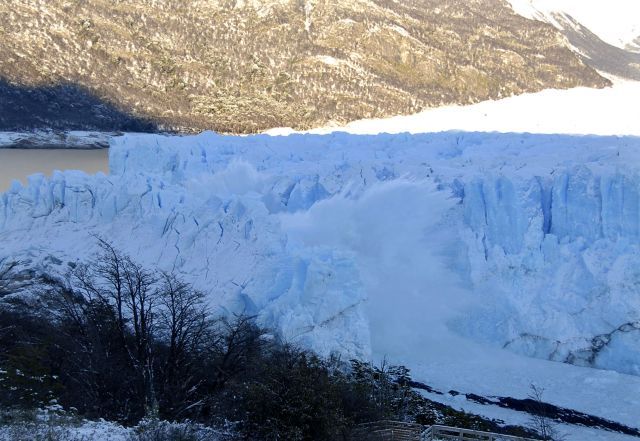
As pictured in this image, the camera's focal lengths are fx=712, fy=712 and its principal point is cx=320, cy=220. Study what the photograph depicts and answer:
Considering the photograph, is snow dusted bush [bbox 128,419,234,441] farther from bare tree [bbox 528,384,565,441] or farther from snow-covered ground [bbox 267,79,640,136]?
snow-covered ground [bbox 267,79,640,136]

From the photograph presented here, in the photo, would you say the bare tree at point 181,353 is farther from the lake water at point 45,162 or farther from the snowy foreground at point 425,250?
the lake water at point 45,162

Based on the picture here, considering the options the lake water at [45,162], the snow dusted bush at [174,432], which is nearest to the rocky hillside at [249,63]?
the lake water at [45,162]

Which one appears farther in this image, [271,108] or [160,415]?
[271,108]

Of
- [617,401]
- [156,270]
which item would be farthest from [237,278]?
[617,401]

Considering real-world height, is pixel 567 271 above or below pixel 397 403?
above

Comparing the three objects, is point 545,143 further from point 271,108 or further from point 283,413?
point 271,108

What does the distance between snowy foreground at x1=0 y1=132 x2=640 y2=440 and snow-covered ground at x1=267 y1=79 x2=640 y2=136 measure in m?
5.37

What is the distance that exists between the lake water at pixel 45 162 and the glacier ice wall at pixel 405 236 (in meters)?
16.7

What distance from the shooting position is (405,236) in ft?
55.6

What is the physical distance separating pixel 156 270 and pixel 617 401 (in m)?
9.63

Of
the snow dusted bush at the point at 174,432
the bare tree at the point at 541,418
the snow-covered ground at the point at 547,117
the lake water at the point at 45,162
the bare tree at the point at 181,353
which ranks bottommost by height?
the lake water at the point at 45,162

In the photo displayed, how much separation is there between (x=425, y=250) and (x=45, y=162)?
106ft

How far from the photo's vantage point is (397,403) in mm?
11773

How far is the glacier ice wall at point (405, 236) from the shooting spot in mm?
14281
